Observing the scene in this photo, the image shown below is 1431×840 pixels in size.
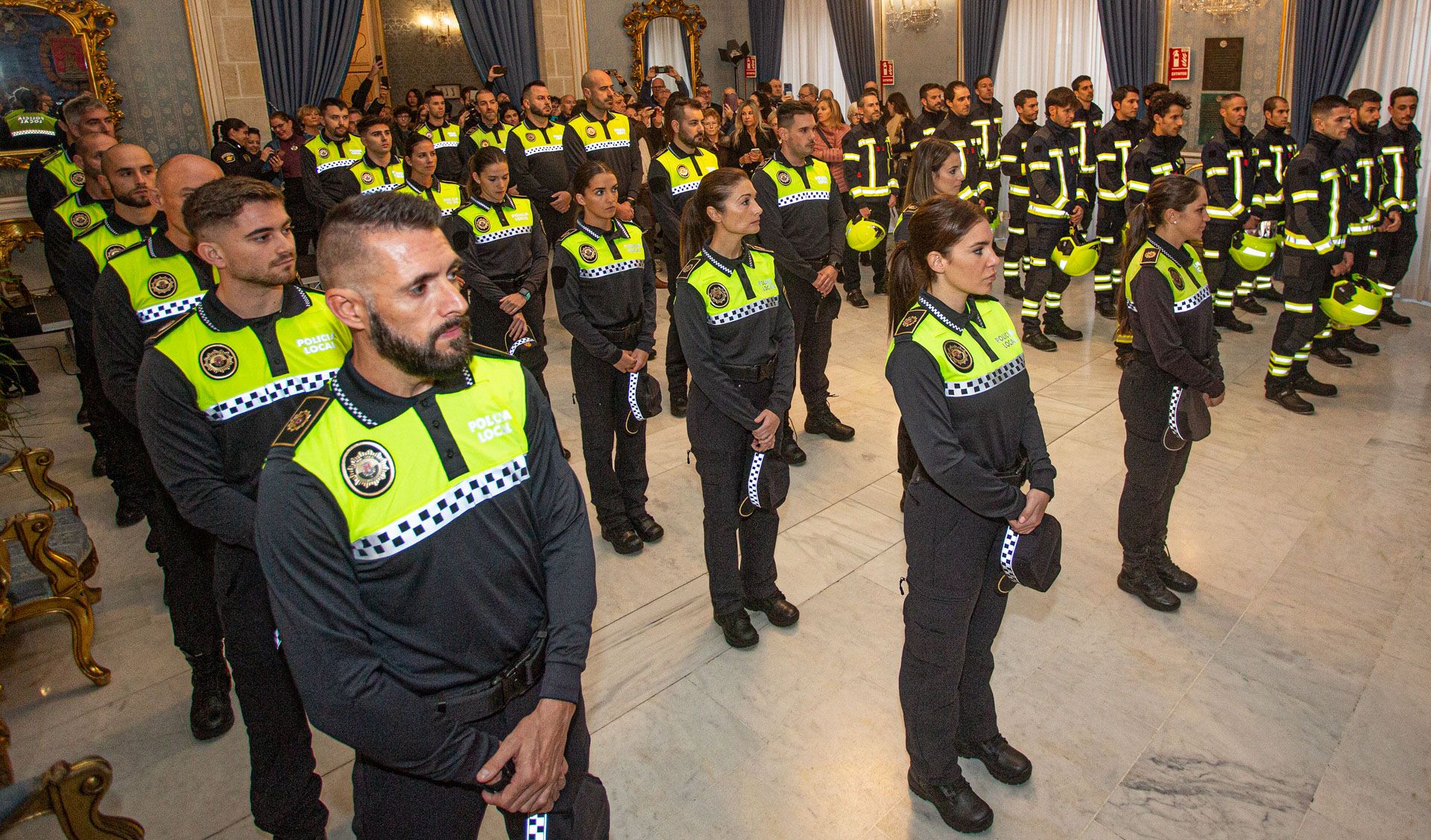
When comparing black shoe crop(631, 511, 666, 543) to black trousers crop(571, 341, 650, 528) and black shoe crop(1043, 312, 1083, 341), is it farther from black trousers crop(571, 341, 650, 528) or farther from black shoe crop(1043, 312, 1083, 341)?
black shoe crop(1043, 312, 1083, 341)

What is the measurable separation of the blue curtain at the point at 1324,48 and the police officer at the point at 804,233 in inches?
220

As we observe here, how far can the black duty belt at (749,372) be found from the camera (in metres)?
3.28

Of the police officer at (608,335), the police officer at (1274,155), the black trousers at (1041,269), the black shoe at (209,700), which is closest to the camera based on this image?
the black shoe at (209,700)

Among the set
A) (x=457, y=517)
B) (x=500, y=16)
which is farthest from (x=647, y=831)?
(x=500, y=16)

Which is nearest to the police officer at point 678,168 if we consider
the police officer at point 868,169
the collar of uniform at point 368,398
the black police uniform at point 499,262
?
the black police uniform at point 499,262

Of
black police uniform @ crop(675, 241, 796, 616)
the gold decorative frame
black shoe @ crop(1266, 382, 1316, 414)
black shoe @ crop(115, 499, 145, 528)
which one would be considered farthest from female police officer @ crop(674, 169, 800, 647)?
the gold decorative frame

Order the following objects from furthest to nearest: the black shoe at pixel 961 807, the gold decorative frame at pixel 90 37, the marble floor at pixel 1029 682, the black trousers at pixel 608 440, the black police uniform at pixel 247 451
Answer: the gold decorative frame at pixel 90 37
the black trousers at pixel 608 440
the marble floor at pixel 1029 682
the black shoe at pixel 961 807
the black police uniform at pixel 247 451

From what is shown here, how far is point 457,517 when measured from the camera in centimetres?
160

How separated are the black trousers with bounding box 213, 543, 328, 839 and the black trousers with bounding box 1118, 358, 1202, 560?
3043 mm

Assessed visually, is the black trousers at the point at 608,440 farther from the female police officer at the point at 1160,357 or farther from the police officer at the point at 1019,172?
the police officer at the point at 1019,172

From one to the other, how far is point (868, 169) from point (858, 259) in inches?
32.5

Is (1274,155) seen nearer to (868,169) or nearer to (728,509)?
(868,169)

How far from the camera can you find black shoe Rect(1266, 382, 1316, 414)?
5406 millimetres

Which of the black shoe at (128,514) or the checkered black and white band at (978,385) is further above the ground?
the checkered black and white band at (978,385)
